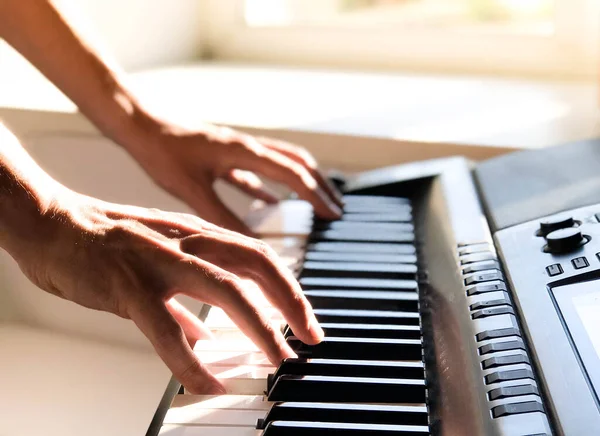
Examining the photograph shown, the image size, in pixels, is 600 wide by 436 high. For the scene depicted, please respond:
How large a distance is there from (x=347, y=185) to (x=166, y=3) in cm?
80

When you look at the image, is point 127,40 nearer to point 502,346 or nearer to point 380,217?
point 380,217

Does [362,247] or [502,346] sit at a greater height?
[362,247]

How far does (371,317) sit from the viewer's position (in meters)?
0.59

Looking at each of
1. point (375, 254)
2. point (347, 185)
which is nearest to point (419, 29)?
point (347, 185)

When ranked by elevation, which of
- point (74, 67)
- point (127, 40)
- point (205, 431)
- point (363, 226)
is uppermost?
point (127, 40)

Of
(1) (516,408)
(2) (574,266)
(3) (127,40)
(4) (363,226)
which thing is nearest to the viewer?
(1) (516,408)

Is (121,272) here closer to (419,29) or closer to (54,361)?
(54,361)

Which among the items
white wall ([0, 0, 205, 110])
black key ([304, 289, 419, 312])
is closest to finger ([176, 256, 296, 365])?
black key ([304, 289, 419, 312])

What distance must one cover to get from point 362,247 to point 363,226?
2.1 inches

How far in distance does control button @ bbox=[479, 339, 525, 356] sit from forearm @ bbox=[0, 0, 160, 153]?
0.51m

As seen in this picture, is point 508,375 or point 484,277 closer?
point 508,375

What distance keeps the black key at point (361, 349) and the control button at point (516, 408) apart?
0.10 m

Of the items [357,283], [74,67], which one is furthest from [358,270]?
[74,67]

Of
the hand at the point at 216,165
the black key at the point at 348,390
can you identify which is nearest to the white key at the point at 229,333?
the black key at the point at 348,390
